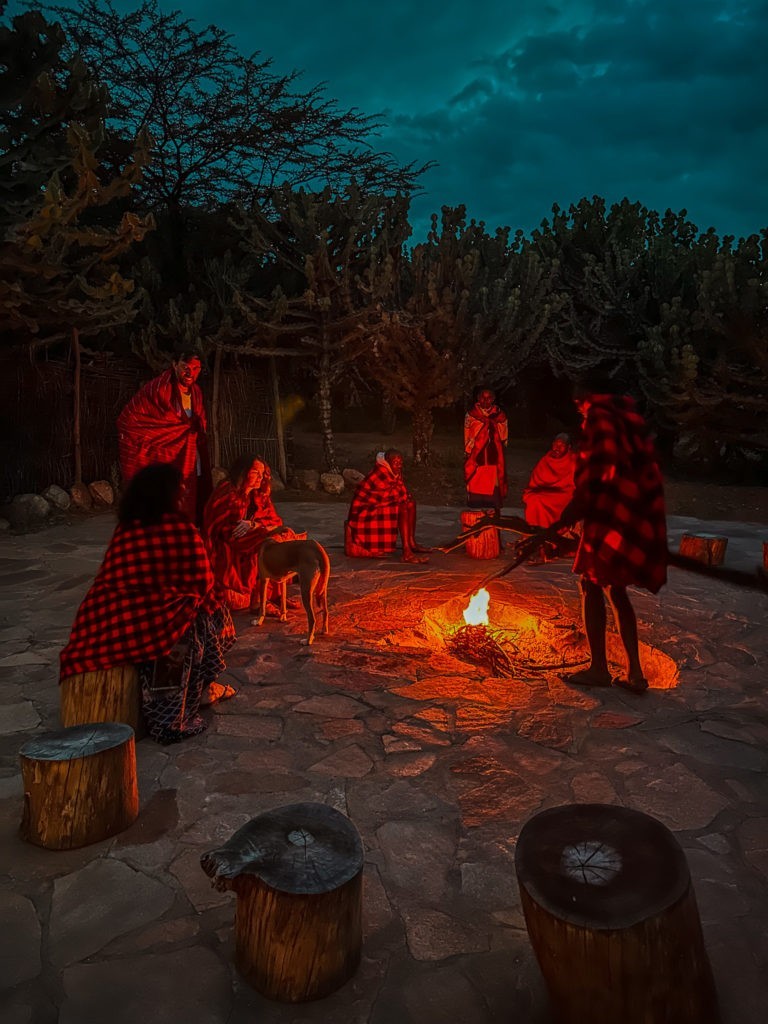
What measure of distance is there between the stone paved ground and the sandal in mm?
92

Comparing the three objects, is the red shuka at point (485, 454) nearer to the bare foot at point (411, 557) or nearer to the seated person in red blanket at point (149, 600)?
the bare foot at point (411, 557)

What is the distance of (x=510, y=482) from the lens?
53.4 ft

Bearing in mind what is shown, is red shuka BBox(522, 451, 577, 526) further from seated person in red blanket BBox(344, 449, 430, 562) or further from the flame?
the flame

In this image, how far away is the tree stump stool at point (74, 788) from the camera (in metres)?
2.78

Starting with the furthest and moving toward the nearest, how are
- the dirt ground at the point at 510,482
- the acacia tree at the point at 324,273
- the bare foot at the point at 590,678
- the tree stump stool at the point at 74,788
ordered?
the acacia tree at the point at 324,273 → the dirt ground at the point at 510,482 → the bare foot at the point at 590,678 → the tree stump stool at the point at 74,788

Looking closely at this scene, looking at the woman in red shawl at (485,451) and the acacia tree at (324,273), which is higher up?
the acacia tree at (324,273)

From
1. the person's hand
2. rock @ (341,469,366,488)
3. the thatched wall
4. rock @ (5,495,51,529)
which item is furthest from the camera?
rock @ (341,469,366,488)

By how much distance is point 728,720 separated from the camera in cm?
406

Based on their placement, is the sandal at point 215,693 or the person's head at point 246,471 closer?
the sandal at point 215,693

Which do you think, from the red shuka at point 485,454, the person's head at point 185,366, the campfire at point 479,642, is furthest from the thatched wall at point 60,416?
the campfire at point 479,642

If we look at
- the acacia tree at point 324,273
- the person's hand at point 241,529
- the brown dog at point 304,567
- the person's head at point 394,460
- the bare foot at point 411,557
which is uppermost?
the acacia tree at point 324,273

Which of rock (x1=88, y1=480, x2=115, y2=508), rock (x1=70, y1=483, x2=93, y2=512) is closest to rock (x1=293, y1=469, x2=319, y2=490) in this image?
rock (x1=88, y1=480, x2=115, y2=508)

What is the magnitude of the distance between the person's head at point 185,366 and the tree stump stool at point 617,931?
5.46 meters

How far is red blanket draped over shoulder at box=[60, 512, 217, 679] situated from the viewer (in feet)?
11.7
